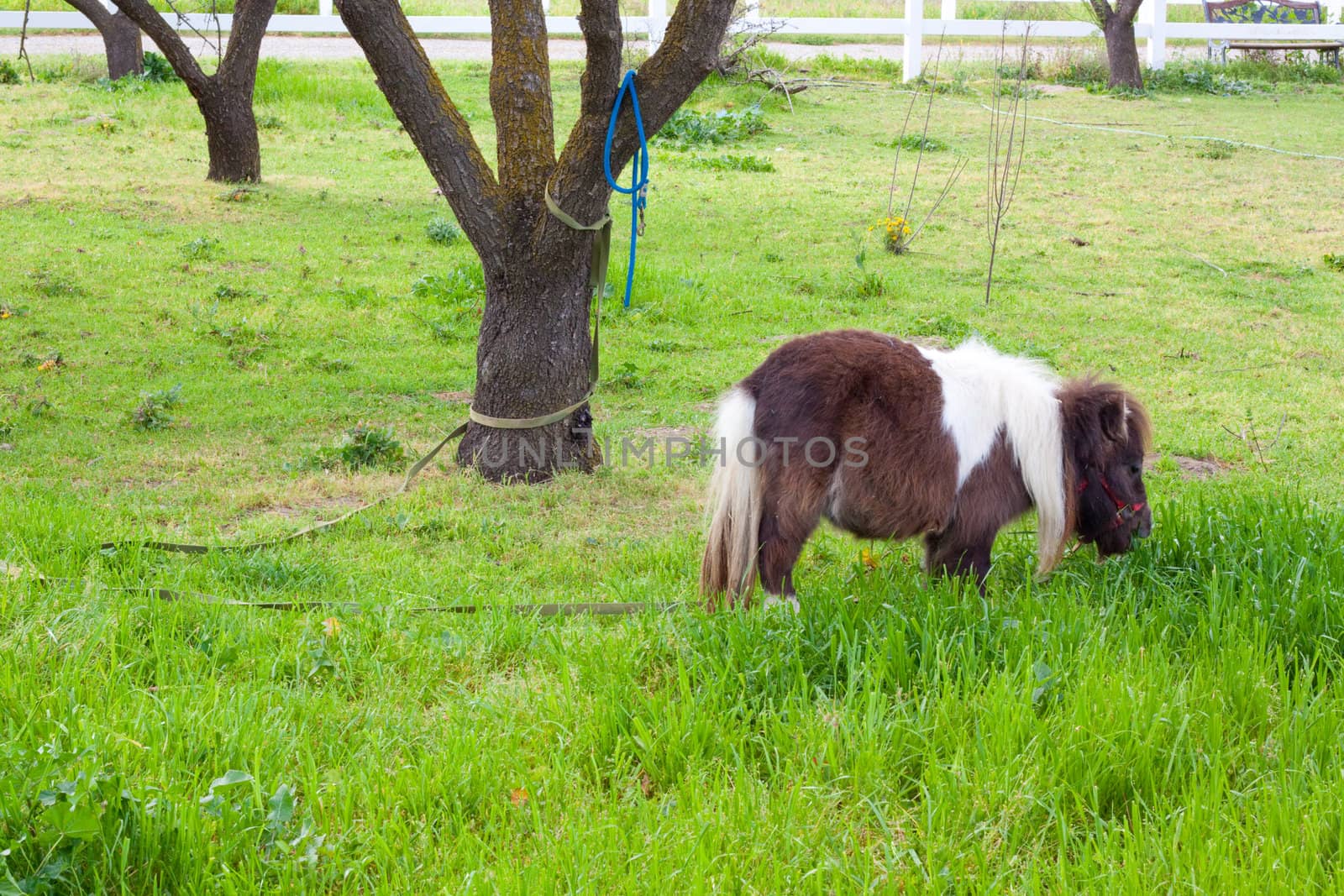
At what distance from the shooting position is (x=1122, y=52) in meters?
19.8

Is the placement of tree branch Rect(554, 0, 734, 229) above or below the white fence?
below

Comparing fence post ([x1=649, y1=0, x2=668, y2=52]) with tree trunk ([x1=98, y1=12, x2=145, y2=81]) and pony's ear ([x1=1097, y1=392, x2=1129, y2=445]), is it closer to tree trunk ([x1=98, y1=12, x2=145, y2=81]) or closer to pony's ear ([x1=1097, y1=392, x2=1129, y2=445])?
tree trunk ([x1=98, y1=12, x2=145, y2=81])

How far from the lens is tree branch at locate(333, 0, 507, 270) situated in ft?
19.0

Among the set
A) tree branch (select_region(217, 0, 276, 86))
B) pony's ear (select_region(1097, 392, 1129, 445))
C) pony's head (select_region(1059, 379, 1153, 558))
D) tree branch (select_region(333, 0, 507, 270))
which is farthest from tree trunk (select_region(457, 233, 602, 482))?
tree branch (select_region(217, 0, 276, 86))

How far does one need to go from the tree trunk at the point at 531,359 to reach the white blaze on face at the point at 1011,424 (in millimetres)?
2535

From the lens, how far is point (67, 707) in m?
2.91

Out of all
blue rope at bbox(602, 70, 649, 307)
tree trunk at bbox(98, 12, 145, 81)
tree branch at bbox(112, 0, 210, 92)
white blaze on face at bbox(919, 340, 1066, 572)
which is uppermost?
tree trunk at bbox(98, 12, 145, 81)

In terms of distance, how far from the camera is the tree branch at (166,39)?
10695 millimetres

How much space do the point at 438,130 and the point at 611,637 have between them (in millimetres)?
3524

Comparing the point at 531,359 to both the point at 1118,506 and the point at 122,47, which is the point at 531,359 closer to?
the point at 1118,506

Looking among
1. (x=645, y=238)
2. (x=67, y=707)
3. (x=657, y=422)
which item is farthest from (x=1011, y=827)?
(x=645, y=238)

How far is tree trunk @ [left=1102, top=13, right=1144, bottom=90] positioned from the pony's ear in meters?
18.1

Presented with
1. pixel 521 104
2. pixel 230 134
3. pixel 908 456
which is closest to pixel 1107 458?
pixel 908 456

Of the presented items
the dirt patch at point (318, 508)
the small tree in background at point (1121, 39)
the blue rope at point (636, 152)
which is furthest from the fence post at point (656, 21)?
the dirt patch at point (318, 508)
